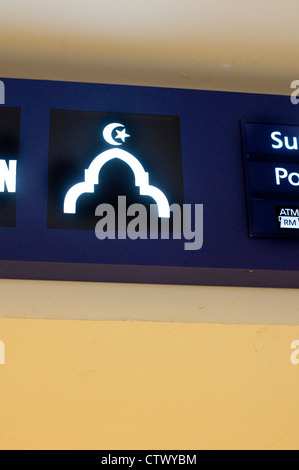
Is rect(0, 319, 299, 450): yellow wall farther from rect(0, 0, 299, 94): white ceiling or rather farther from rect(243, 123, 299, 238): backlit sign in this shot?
→ rect(0, 0, 299, 94): white ceiling

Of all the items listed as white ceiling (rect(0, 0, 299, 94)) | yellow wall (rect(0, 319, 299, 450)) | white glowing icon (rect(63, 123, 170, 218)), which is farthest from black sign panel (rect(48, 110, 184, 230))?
yellow wall (rect(0, 319, 299, 450))

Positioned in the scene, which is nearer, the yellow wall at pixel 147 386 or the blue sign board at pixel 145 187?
the blue sign board at pixel 145 187

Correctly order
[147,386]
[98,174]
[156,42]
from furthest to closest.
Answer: [147,386] < [156,42] < [98,174]

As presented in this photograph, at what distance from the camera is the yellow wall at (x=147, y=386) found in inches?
83.4

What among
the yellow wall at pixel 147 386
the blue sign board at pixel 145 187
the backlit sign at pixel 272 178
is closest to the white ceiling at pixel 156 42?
the blue sign board at pixel 145 187

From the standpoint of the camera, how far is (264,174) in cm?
175

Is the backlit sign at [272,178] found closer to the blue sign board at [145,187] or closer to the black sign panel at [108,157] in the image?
the blue sign board at [145,187]

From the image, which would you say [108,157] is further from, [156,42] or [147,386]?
[147,386]

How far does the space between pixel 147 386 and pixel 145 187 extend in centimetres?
79

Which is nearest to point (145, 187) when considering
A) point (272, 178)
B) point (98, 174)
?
point (98, 174)

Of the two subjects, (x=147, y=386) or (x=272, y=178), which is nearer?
(x=272, y=178)

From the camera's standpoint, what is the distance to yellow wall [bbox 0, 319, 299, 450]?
2.12 m

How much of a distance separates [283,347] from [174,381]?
377 millimetres

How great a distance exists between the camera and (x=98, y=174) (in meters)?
1.70
